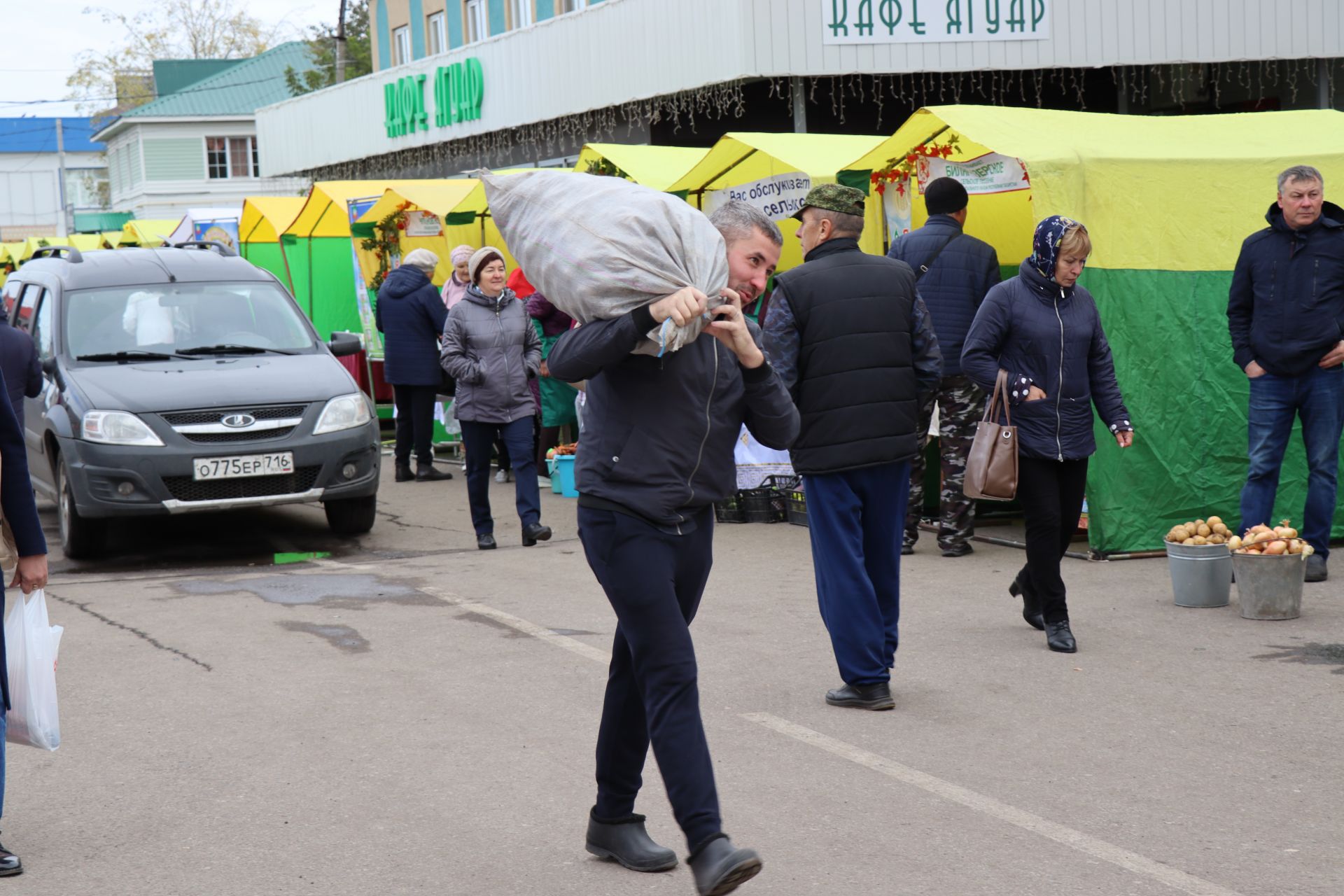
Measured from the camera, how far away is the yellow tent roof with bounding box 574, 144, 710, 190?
12.9 metres

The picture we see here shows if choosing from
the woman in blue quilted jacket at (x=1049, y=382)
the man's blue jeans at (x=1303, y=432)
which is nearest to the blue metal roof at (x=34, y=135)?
the man's blue jeans at (x=1303, y=432)

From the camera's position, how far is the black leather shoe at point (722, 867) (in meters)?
3.66

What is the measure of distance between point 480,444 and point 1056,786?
581cm

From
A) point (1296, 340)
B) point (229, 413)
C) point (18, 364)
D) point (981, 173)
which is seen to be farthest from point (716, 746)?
point (981, 173)

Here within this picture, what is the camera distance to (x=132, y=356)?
412 inches

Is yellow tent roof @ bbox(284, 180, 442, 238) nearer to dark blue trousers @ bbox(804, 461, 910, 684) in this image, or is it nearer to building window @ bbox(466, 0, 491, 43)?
dark blue trousers @ bbox(804, 461, 910, 684)

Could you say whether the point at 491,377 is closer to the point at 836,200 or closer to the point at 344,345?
the point at 344,345

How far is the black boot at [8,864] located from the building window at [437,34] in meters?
31.2

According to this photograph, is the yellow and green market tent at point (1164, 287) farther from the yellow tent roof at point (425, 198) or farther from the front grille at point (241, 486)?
the yellow tent roof at point (425, 198)

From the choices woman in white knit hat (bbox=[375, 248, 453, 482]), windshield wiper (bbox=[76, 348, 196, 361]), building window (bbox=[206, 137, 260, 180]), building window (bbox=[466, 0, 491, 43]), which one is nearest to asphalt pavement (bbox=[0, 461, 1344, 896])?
windshield wiper (bbox=[76, 348, 196, 361])

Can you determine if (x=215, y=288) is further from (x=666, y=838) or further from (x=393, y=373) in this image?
(x=666, y=838)

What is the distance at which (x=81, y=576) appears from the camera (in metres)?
9.64

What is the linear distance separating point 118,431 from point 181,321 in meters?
1.46

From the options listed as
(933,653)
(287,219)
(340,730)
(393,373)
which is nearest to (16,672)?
(340,730)
